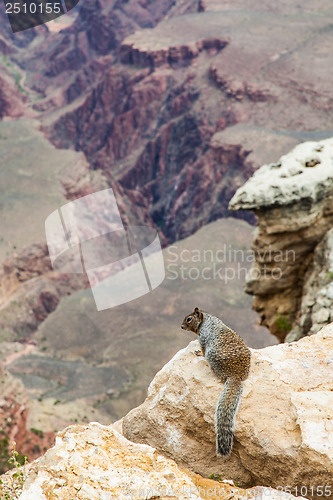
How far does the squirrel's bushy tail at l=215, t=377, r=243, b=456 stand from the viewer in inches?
254

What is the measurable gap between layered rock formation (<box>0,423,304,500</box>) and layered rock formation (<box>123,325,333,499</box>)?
648mm

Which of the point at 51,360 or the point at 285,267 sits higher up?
the point at 285,267

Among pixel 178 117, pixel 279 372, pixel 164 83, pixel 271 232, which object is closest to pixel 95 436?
pixel 279 372

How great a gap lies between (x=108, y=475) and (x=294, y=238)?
38.6 ft

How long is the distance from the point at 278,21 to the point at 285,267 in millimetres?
76999

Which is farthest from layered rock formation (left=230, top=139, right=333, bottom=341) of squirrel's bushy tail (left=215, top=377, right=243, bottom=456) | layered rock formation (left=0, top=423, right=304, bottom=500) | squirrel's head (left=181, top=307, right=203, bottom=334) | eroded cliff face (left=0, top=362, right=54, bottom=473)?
eroded cliff face (left=0, top=362, right=54, bottom=473)

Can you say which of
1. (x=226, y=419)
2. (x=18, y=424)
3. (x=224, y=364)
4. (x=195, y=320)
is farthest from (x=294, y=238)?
(x=18, y=424)

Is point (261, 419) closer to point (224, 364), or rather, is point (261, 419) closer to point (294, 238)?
point (224, 364)

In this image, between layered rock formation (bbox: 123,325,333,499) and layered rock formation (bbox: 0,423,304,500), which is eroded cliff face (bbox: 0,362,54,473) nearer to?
layered rock formation (bbox: 123,325,333,499)

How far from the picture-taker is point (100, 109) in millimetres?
87688

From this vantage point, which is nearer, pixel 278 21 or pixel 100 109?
pixel 278 21

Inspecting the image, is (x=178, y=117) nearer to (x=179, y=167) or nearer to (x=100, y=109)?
(x=179, y=167)

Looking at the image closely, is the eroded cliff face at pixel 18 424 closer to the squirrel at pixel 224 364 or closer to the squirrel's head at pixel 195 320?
the squirrel's head at pixel 195 320

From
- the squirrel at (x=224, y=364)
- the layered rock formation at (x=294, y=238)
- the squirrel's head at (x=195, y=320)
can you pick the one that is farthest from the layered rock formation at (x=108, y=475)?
the layered rock formation at (x=294, y=238)
